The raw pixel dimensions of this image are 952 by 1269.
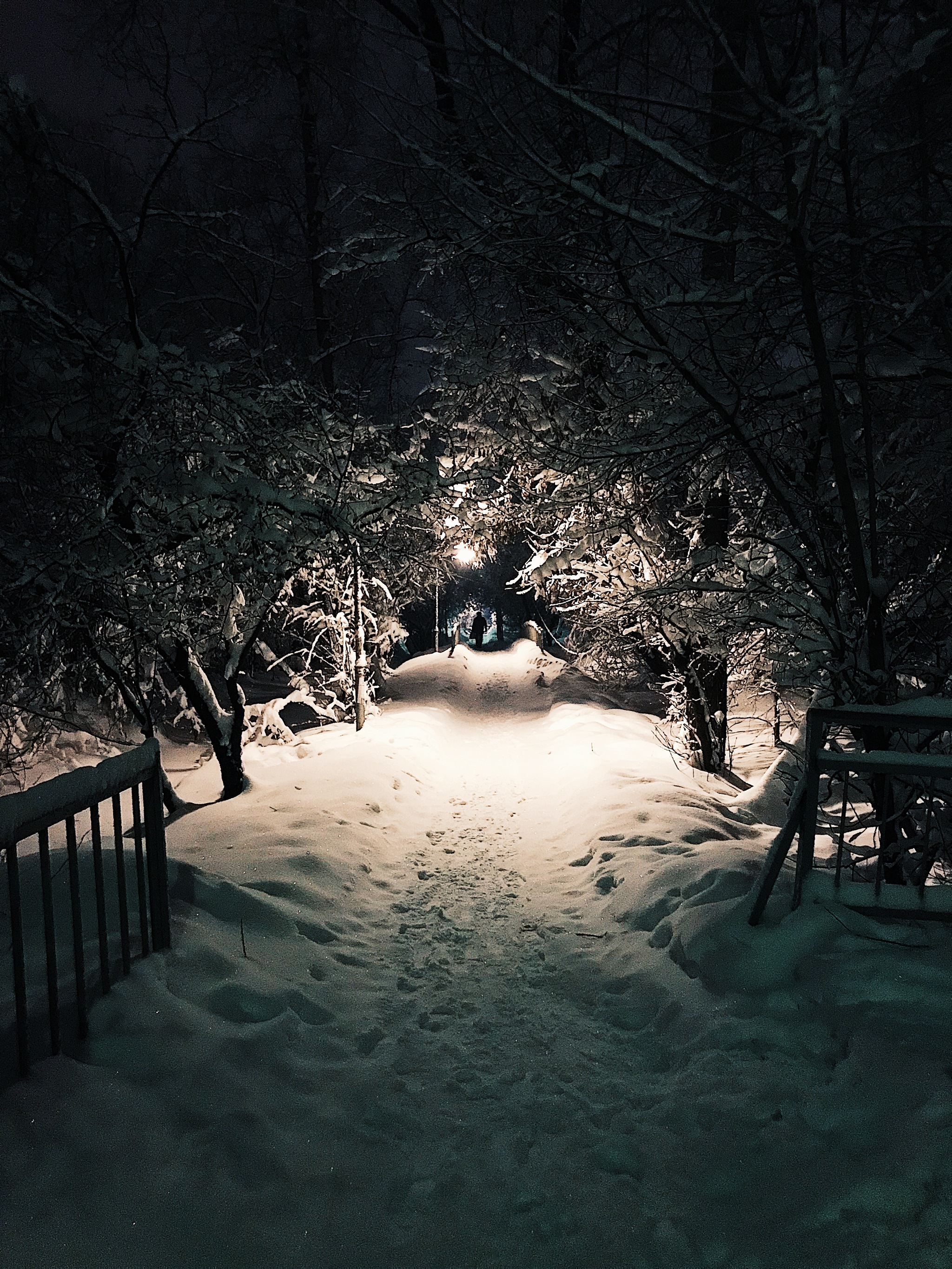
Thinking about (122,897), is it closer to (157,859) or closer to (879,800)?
(157,859)

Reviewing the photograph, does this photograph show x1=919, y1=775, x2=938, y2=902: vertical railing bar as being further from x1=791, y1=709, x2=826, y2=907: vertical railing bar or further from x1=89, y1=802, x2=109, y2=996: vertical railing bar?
x1=89, y1=802, x2=109, y2=996: vertical railing bar

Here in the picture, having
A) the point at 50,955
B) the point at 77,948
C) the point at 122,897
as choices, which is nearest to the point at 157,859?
the point at 122,897

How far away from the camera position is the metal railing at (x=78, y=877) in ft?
8.80

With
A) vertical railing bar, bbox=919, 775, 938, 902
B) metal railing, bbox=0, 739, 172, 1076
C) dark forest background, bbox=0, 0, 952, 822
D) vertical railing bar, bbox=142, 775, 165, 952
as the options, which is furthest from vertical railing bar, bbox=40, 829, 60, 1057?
vertical railing bar, bbox=919, 775, 938, 902

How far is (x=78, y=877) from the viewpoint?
3.62 metres

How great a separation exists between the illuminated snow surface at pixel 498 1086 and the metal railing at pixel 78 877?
0.18 meters

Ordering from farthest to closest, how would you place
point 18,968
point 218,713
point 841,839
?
point 218,713, point 841,839, point 18,968

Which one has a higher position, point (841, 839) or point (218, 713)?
Result: point (841, 839)

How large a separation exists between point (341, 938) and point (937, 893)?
3869 mm

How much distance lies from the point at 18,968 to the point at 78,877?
38.4 inches

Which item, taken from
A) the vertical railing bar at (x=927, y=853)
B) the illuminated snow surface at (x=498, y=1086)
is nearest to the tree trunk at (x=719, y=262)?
the vertical railing bar at (x=927, y=853)

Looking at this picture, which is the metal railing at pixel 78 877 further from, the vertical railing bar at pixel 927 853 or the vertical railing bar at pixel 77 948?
the vertical railing bar at pixel 927 853

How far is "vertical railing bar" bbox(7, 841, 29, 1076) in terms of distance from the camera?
2600 millimetres

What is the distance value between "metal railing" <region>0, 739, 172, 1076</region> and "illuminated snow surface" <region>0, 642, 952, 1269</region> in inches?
7.0
